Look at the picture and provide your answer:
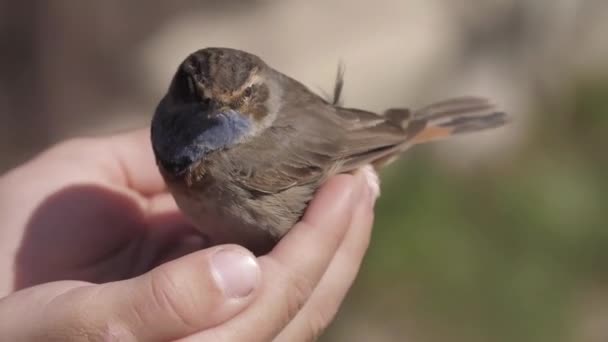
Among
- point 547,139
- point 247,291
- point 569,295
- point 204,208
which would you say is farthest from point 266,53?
point 247,291

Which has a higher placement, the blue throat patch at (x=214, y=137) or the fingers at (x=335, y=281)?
the blue throat patch at (x=214, y=137)

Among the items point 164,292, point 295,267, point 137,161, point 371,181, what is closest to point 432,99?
point 371,181

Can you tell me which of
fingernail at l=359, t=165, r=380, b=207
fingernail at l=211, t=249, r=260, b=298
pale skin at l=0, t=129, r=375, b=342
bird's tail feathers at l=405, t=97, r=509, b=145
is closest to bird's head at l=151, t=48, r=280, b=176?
pale skin at l=0, t=129, r=375, b=342

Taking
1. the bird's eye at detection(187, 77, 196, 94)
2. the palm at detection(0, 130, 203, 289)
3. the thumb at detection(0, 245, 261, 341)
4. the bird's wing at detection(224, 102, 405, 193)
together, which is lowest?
the palm at detection(0, 130, 203, 289)

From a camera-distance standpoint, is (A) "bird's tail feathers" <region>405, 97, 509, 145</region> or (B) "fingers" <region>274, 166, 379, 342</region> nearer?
(B) "fingers" <region>274, 166, 379, 342</region>

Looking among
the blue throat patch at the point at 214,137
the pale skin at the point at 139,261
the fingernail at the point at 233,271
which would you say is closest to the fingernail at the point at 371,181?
the pale skin at the point at 139,261

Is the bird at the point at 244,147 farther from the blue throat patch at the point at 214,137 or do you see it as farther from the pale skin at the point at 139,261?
the pale skin at the point at 139,261

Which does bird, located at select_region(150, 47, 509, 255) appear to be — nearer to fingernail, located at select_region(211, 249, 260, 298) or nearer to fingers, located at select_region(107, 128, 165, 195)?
fingers, located at select_region(107, 128, 165, 195)

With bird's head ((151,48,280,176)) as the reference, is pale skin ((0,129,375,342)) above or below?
below

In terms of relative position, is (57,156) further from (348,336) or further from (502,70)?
(502,70)

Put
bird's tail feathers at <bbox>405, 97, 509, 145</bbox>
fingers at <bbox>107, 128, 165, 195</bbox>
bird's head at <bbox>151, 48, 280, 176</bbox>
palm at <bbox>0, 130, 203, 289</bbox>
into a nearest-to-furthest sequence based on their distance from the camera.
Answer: bird's head at <bbox>151, 48, 280, 176</bbox>, palm at <bbox>0, 130, 203, 289</bbox>, fingers at <bbox>107, 128, 165, 195</bbox>, bird's tail feathers at <bbox>405, 97, 509, 145</bbox>
